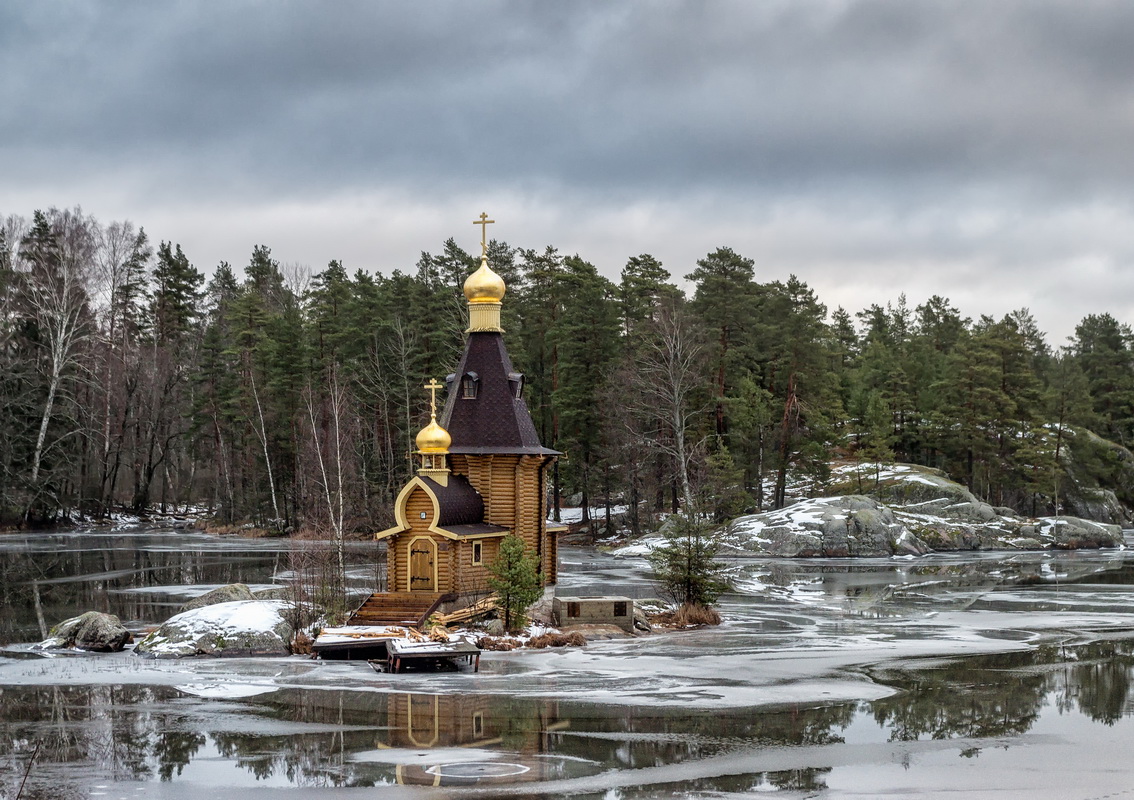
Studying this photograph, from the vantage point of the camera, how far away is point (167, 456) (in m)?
77.4

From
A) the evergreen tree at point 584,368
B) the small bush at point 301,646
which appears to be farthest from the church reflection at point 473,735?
the evergreen tree at point 584,368

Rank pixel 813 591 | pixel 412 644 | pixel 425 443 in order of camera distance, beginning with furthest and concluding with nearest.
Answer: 1. pixel 813 591
2. pixel 425 443
3. pixel 412 644

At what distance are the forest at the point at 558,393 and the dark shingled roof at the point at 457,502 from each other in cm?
2154

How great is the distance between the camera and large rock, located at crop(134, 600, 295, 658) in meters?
24.1

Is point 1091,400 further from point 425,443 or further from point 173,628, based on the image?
point 173,628

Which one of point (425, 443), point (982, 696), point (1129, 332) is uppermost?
point (1129, 332)

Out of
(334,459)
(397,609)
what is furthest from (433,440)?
(334,459)

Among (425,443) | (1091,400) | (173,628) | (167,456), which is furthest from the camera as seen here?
(167,456)

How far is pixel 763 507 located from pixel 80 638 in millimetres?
41145

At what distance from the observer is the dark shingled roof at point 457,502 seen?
2720 centimetres

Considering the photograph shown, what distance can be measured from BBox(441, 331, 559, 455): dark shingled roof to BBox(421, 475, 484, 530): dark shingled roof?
100 cm

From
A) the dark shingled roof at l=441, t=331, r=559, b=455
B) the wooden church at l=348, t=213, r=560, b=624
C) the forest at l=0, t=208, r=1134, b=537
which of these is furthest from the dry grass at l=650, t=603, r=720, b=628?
the forest at l=0, t=208, r=1134, b=537

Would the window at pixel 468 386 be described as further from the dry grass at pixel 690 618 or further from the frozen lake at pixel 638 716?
the frozen lake at pixel 638 716

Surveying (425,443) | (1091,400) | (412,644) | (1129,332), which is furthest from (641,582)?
(1129,332)
